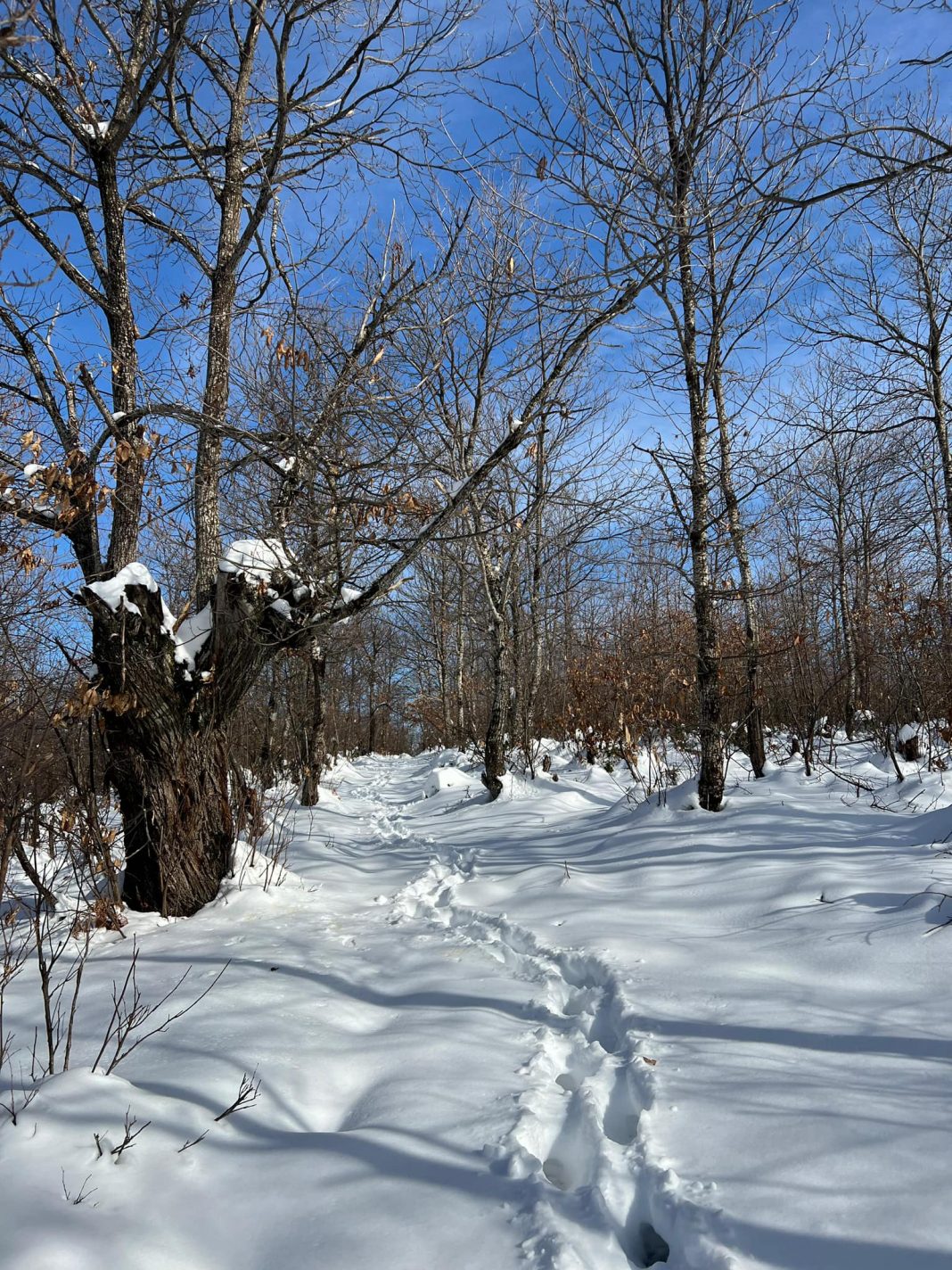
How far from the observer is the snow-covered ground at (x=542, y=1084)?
1.74 meters

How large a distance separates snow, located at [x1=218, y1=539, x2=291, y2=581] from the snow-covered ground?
2267mm

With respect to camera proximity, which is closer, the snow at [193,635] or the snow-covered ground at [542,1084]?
the snow-covered ground at [542,1084]

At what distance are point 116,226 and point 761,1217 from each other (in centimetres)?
649

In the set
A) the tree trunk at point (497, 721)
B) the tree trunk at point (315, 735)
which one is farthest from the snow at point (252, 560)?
the tree trunk at point (315, 735)

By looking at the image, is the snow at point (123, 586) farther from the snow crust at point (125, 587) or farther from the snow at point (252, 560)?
the snow at point (252, 560)

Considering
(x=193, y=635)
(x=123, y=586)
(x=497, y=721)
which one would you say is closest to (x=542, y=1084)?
(x=193, y=635)

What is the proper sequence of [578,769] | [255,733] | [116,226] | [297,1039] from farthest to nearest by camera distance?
1. [578,769]
2. [255,733]
3. [116,226]
4. [297,1039]

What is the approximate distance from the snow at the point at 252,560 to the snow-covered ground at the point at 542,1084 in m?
2.27

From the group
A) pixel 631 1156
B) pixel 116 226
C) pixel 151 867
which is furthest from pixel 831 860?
pixel 116 226

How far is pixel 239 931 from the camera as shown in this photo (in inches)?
169

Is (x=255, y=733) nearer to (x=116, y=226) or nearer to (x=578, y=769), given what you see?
(x=578, y=769)

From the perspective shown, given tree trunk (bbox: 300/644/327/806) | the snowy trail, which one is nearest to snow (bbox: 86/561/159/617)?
the snowy trail

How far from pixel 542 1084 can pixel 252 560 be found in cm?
361

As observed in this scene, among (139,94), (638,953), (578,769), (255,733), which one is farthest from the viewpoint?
(578,769)
